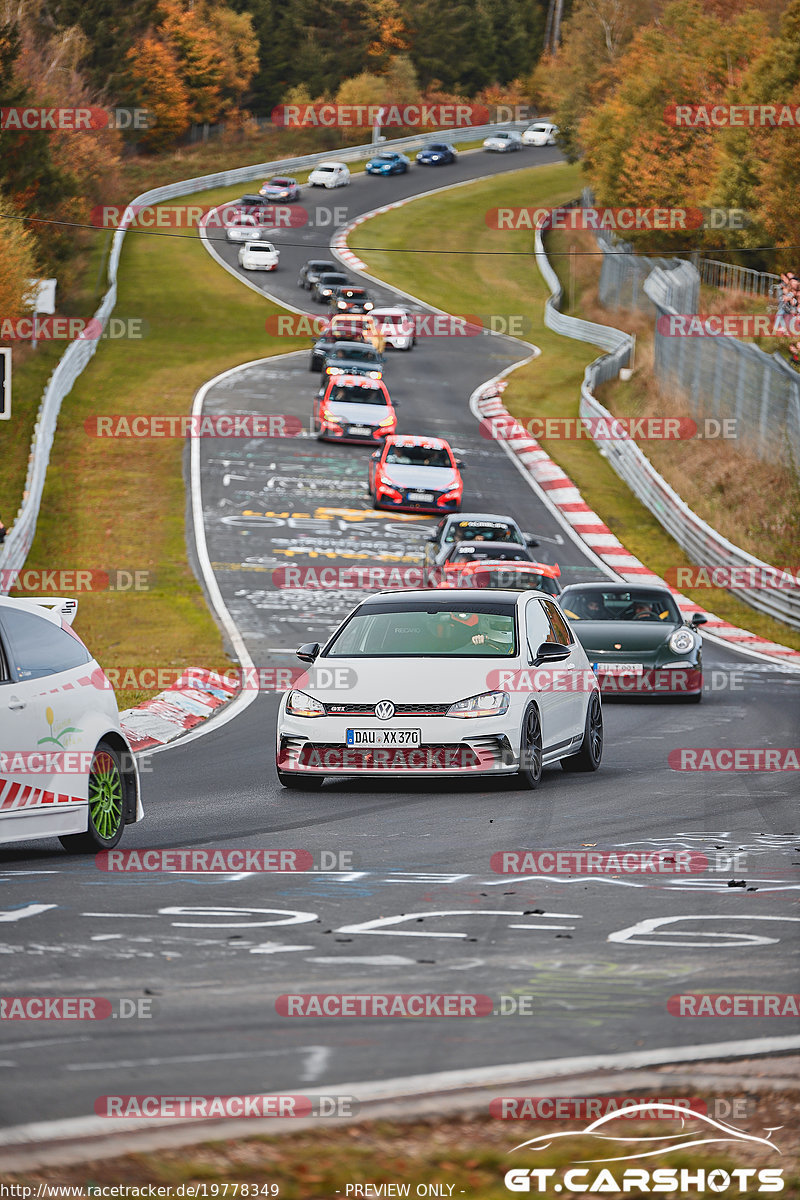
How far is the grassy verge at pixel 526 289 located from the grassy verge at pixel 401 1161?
2429 centimetres

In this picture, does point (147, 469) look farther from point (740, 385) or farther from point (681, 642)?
point (681, 642)

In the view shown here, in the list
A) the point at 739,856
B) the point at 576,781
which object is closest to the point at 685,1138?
the point at 739,856

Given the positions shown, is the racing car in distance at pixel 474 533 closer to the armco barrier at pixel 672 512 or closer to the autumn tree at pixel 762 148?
the armco barrier at pixel 672 512

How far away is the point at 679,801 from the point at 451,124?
118 metres

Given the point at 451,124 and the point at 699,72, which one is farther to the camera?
the point at 451,124

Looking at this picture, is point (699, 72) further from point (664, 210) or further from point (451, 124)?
point (451, 124)

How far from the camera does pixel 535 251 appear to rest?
281 ft

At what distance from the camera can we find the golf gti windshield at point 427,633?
13.4m

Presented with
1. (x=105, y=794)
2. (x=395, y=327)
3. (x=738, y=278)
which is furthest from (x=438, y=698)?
(x=395, y=327)

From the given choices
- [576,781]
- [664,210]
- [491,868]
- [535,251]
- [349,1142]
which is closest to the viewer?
[349,1142]

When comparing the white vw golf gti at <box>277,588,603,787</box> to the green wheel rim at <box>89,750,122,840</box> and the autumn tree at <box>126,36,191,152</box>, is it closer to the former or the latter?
the green wheel rim at <box>89,750,122,840</box>

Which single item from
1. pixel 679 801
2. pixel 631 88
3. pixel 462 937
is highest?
pixel 631 88

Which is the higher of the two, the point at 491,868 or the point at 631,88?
the point at 631,88

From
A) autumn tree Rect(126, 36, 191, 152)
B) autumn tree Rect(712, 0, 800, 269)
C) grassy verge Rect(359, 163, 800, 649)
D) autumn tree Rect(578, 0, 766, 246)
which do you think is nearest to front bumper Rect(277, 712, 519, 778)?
grassy verge Rect(359, 163, 800, 649)
